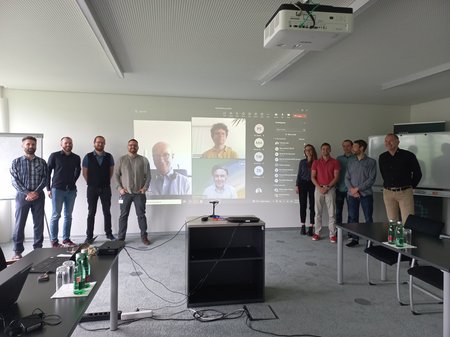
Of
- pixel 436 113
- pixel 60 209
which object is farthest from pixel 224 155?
pixel 436 113

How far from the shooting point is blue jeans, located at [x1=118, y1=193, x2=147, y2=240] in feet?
15.5

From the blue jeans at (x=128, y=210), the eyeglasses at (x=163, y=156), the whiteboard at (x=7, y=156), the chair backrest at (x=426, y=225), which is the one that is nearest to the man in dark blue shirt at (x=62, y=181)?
the whiteboard at (x=7, y=156)

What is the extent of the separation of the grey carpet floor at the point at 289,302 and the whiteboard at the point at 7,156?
6.55ft

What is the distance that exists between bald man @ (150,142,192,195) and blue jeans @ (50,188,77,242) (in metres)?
1.32

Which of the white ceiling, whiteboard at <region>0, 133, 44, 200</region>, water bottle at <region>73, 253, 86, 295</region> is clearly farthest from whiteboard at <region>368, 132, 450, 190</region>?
whiteboard at <region>0, 133, 44, 200</region>

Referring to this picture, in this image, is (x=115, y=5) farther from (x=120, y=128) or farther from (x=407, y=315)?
(x=407, y=315)

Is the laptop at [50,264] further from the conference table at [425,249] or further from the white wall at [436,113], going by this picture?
the white wall at [436,113]

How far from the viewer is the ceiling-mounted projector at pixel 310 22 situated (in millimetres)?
1741

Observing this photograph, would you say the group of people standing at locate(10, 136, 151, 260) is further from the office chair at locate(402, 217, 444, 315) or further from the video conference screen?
the office chair at locate(402, 217, 444, 315)

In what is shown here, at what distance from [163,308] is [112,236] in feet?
8.28

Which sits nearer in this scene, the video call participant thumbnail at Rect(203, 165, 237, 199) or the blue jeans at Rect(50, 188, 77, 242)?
the blue jeans at Rect(50, 188, 77, 242)

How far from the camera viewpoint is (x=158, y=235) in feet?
17.5

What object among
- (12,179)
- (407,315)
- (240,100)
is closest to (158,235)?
(12,179)

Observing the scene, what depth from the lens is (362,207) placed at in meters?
4.78
